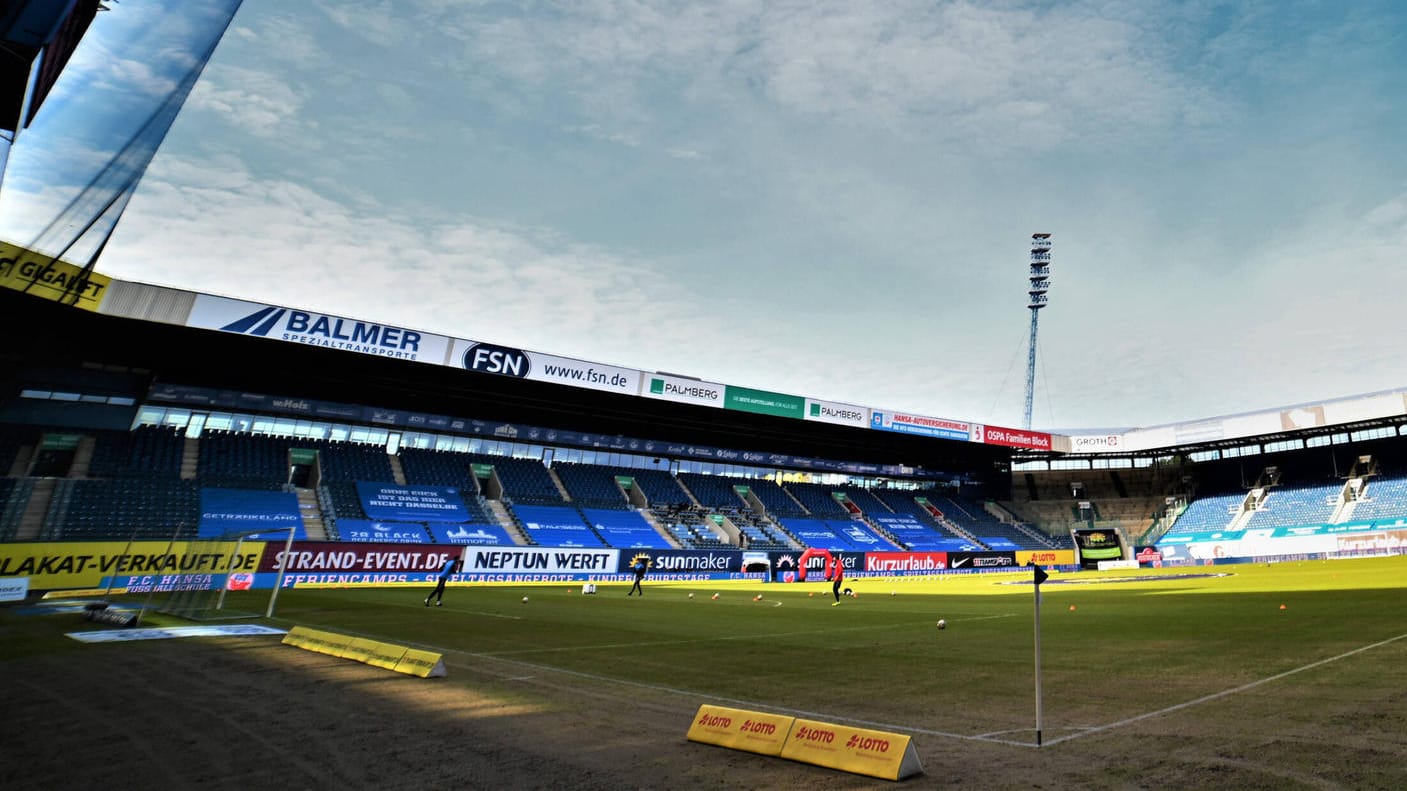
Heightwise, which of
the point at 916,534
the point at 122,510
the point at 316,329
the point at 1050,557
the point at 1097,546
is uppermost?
the point at 316,329

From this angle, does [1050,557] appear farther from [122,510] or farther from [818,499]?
[122,510]

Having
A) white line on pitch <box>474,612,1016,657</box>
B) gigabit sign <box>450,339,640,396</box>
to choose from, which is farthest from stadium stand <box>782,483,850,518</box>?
white line on pitch <box>474,612,1016,657</box>

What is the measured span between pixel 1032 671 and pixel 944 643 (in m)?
3.68

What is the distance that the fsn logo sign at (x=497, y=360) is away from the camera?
36250mm

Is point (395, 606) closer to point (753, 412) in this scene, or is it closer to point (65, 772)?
point (65, 772)

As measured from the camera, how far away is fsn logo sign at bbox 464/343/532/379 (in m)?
36.2

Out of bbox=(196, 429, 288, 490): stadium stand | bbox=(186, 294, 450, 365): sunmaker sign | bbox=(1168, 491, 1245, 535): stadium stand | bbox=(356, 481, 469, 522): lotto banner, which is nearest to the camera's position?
bbox=(186, 294, 450, 365): sunmaker sign

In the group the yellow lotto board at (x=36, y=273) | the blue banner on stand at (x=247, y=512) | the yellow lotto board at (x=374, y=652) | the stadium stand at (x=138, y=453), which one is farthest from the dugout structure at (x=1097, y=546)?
the stadium stand at (x=138, y=453)

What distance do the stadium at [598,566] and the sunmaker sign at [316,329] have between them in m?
0.14

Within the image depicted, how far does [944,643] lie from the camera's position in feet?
43.8

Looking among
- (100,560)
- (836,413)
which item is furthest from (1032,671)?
(836,413)

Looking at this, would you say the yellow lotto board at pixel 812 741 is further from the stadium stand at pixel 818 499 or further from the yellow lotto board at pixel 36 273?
the stadium stand at pixel 818 499

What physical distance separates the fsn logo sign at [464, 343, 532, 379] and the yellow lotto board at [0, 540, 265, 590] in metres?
13.9

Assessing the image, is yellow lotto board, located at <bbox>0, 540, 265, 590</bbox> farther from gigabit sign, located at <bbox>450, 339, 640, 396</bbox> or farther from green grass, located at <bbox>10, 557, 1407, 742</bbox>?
gigabit sign, located at <bbox>450, 339, 640, 396</bbox>
